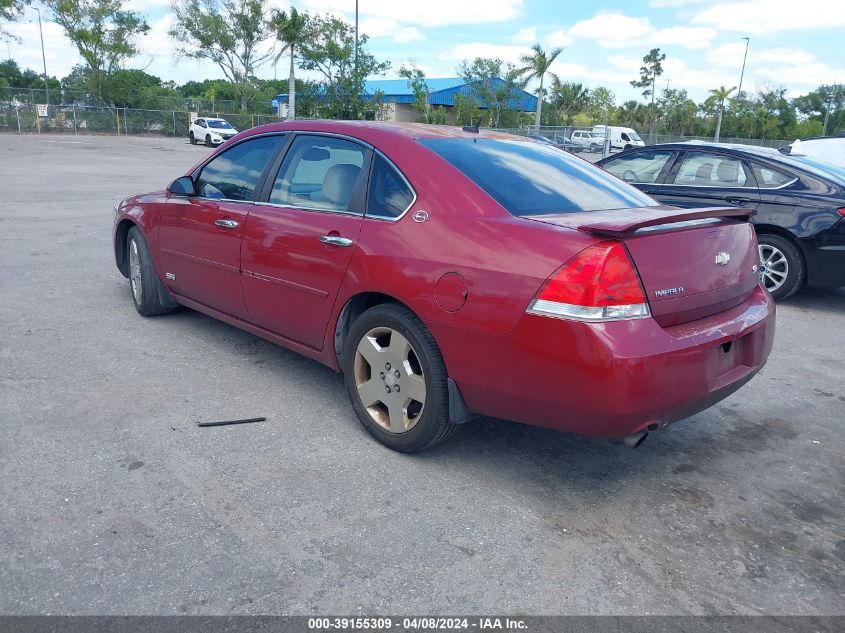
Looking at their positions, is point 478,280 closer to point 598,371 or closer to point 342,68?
point 598,371

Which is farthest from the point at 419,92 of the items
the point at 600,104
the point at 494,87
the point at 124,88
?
the point at 600,104

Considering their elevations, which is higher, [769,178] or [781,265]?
[769,178]

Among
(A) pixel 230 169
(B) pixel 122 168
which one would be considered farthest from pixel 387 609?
(B) pixel 122 168

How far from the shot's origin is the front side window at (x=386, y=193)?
3512 millimetres

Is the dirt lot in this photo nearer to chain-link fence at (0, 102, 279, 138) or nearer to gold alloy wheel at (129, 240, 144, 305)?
gold alloy wheel at (129, 240, 144, 305)

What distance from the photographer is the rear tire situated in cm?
690

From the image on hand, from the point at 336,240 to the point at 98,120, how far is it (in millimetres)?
47979

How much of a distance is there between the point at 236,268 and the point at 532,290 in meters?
2.23

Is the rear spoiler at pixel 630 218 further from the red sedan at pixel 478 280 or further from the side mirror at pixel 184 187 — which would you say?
the side mirror at pixel 184 187

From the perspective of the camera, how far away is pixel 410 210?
3441 millimetres

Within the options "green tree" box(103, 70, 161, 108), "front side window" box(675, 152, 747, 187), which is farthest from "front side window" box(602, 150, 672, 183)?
"green tree" box(103, 70, 161, 108)

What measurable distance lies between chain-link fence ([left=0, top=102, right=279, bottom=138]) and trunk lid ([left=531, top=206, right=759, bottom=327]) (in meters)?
47.3

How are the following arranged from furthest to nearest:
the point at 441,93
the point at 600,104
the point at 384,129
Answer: the point at 600,104 → the point at 441,93 → the point at 384,129

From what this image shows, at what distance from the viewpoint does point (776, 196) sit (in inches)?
275
